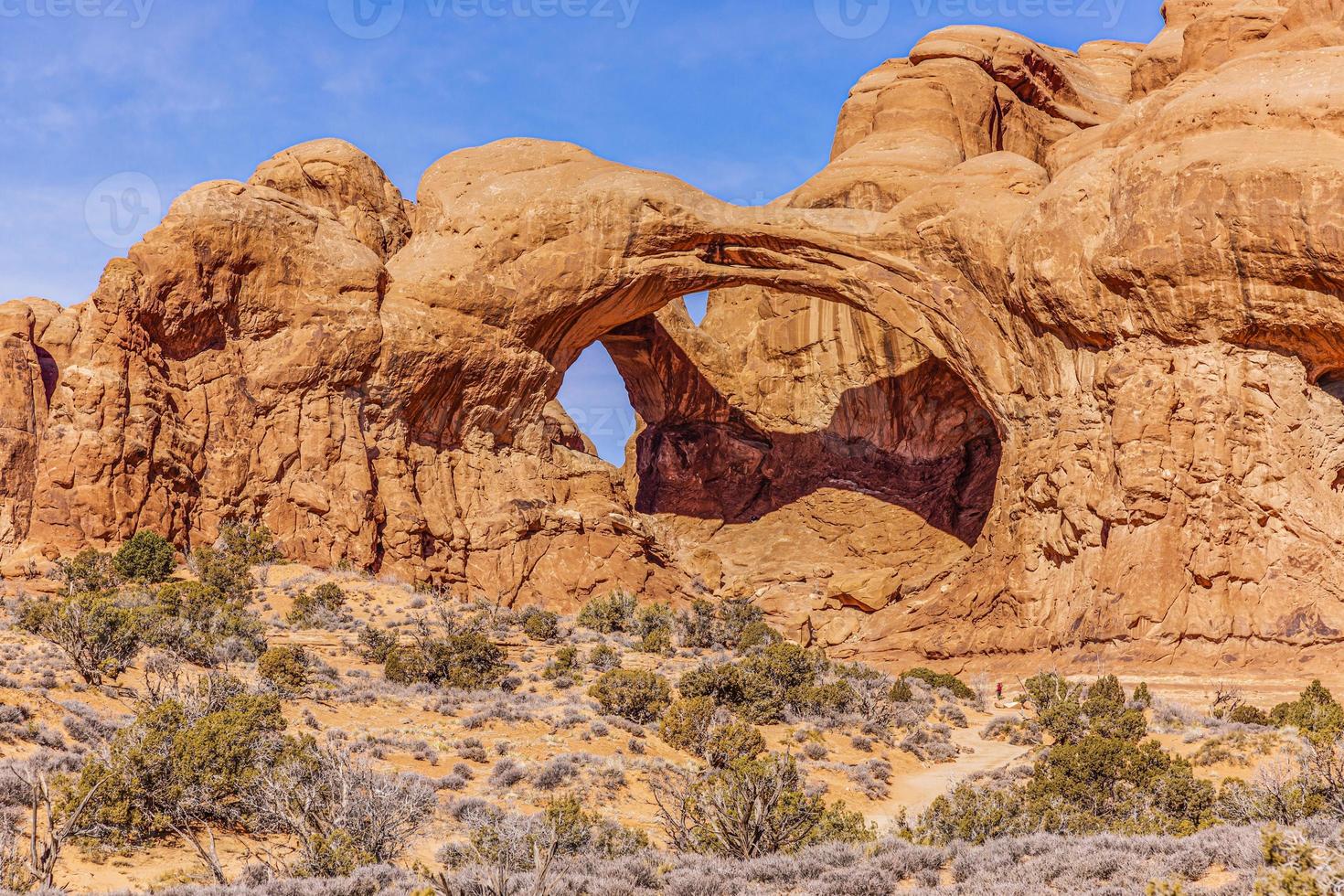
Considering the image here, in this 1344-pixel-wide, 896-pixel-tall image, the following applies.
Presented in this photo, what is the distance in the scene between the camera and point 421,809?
12.3 m

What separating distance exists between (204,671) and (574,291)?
15563 mm

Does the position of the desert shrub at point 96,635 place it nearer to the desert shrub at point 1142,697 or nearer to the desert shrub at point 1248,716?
the desert shrub at point 1142,697

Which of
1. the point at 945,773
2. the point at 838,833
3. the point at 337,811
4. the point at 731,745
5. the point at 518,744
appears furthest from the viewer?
the point at 945,773

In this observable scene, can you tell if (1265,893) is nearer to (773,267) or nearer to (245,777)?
(245,777)

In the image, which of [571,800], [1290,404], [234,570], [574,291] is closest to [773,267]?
[574,291]

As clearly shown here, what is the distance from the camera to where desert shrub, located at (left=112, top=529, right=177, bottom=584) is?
25.0 m

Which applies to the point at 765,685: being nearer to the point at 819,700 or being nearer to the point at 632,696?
the point at 819,700

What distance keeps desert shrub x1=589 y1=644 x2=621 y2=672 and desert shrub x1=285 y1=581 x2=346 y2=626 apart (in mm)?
5080

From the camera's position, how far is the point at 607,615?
27.6 meters

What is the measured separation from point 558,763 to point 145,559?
13630 mm

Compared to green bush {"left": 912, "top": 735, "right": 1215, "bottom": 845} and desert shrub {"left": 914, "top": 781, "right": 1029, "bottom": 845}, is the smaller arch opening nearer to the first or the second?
green bush {"left": 912, "top": 735, "right": 1215, "bottom": 845}

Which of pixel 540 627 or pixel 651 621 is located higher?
pixel 651 621

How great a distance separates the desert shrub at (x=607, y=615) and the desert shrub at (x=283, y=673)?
9638 mm

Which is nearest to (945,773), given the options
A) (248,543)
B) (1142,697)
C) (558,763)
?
(1142,697)
